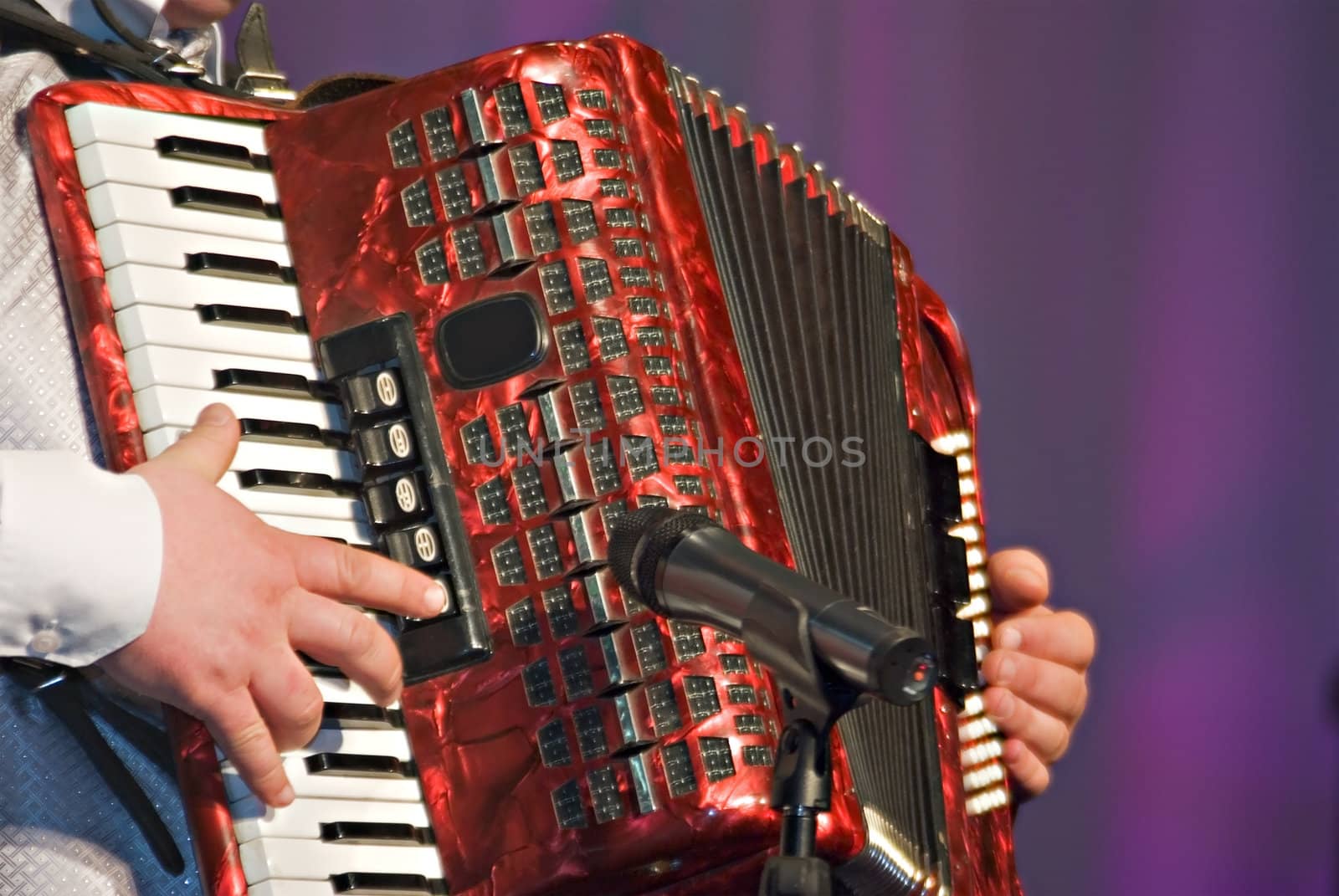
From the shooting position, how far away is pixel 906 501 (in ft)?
3.85

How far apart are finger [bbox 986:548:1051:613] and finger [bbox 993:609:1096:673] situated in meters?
0.02

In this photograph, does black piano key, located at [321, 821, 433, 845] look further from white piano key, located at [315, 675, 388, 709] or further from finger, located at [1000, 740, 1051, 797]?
finger, located at [1000, 740, 1051, 797]

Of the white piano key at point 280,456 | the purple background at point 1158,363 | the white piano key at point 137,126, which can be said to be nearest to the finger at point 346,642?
the white piano key at point 280,456

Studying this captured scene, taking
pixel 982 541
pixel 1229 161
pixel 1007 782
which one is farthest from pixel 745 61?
pixel 1007 782

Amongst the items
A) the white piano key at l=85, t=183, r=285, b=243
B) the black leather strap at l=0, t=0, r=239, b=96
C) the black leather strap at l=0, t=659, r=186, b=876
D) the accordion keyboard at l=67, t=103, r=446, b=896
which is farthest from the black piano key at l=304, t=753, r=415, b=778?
the black leather strap at l=0, t=0, r=239, b=96

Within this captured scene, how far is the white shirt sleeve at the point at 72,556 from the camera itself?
0.79 m

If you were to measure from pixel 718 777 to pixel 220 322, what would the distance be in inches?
17.4

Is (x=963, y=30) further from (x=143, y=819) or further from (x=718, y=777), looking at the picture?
(x=143, y=819)

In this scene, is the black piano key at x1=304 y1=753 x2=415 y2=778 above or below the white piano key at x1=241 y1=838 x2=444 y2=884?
above

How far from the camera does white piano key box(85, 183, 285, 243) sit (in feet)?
3.03

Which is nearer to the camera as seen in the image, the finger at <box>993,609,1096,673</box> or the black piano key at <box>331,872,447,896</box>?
the black piano key at <box>331,872,447,896</box>

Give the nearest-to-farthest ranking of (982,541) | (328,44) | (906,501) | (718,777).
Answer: (718,777) < (906,501) < (982,541) < (328,44)

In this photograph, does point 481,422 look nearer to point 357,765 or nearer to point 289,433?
point 289,433

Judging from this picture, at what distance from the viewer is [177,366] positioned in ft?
3.03
